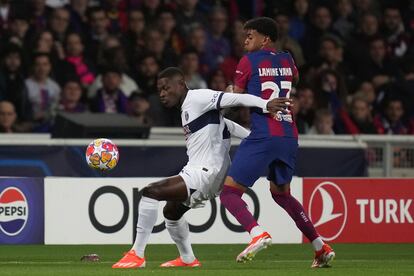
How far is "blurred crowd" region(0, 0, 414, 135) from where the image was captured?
1750 cm

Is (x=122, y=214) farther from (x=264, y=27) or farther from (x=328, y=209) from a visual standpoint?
(x=264, y=27)

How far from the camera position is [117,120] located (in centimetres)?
1694

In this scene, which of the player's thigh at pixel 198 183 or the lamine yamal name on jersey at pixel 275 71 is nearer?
the player's thigh at pixel 198 183

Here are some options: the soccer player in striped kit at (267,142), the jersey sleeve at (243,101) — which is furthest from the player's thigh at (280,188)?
the jersey sleeve at (243,101)

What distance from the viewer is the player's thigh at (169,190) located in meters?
10.9

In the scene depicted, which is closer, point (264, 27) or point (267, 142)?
point (267, 142)

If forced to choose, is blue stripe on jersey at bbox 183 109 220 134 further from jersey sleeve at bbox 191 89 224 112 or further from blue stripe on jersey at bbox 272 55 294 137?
blue stripe on jersey at bbox 272 55 294 137

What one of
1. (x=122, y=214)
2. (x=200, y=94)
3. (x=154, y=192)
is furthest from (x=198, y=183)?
(x=122, y=214)

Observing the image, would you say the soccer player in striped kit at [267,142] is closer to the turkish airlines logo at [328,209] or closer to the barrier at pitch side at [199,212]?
the barrier at pitch side at [199,212]

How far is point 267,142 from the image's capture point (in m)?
Answer: 11.0

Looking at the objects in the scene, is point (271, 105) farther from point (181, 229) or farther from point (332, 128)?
point (332, 128)

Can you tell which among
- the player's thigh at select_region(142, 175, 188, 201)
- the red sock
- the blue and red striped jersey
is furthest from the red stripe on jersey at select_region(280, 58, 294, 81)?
the player's thigh at select_region(142, 175, 188, 201)

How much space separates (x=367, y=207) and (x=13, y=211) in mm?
4220

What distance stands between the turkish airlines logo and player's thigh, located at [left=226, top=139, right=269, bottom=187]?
4.22 metres
